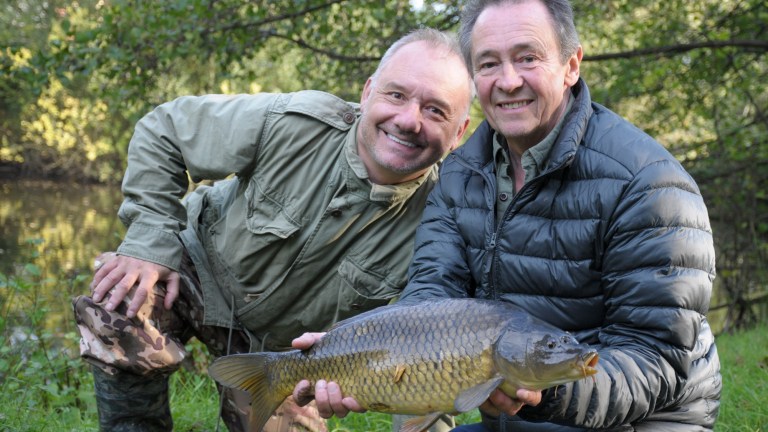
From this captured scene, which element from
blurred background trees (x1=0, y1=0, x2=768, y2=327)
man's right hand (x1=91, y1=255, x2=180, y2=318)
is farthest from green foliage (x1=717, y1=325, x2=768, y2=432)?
blurred background trees (x1=0, y1=0, x2=768, y2=327)

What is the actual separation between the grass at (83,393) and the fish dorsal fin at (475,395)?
4.99ft

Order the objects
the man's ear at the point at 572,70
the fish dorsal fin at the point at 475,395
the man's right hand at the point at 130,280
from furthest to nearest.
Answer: the man's right hand at the point at 130,280 → the man's ear at the point at 572,70 → the fish dorsal fin at the point at 475,395

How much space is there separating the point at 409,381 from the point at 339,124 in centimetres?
131

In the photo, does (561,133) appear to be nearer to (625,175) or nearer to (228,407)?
(625,175)

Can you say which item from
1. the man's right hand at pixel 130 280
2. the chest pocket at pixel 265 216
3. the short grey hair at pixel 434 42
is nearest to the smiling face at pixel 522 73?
the short grey hair at pixel 434 42

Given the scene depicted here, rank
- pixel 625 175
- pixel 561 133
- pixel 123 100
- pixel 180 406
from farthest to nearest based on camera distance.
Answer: pixel 123 100 → pixel 180 406 → pixel 561 133 → pixel 625 175

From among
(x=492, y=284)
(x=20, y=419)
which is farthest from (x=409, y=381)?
(x=20, y=419)

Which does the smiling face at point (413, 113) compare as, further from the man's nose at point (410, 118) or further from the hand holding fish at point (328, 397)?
the hand holding fish at point (328, 397)

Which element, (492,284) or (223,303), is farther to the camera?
(223,303)

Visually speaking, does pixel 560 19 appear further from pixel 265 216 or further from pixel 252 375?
pixel 252 375

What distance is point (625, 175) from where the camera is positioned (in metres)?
2.06

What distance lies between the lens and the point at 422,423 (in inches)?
78.7

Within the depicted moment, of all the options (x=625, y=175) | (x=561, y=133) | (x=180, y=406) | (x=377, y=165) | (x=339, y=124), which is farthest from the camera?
(x=180, y=406)

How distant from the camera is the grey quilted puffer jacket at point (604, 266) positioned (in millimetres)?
1908
